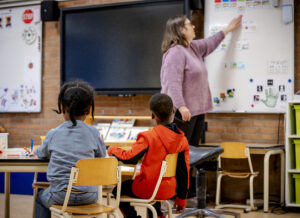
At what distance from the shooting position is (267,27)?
13.4ft

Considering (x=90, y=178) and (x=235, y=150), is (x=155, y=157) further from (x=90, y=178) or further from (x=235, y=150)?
(x=235, y=150)

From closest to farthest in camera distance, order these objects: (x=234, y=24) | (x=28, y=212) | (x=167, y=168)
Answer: (x=167, y=168), (x=28, y=212), (x=234, y=24)

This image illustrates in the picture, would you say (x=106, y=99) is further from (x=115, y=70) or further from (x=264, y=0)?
(x=264, y=0)

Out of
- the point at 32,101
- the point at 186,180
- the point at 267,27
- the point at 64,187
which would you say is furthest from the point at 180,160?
the point at 32,101

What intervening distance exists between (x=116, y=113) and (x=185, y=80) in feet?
5.34

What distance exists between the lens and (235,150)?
372cm

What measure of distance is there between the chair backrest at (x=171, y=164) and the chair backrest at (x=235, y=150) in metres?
1.54

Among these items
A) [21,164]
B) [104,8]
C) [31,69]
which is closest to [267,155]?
[21,164]

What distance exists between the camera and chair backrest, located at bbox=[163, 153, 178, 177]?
225 centimetres

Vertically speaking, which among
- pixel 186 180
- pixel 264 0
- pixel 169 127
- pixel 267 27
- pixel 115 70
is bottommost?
pixel 186 180

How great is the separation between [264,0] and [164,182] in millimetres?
2661

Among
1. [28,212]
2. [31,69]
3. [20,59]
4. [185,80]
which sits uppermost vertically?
[20,59]

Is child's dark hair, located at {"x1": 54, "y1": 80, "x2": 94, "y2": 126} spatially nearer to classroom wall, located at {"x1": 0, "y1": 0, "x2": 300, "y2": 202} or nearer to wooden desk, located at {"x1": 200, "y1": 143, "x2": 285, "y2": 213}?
wooden desk, located at {"x1": 200, "y1": 143, "x2": 285, "y2": 213}

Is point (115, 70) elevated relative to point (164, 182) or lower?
elevated
